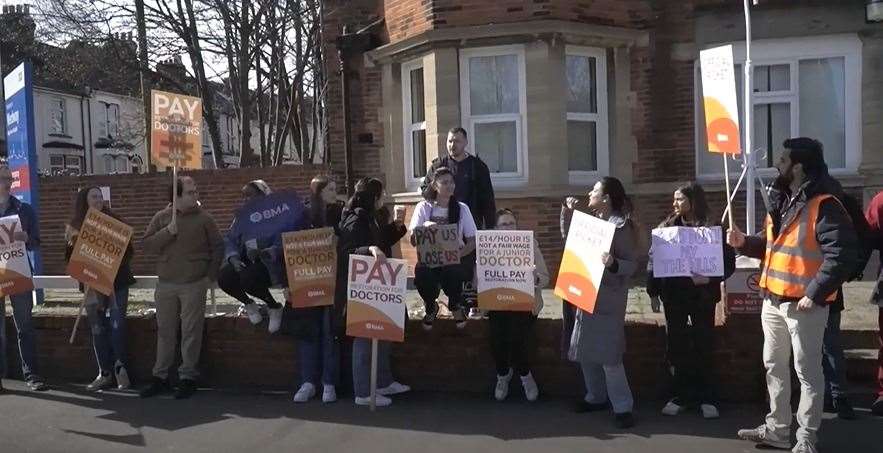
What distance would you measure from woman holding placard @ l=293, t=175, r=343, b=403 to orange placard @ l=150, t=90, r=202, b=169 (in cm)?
145

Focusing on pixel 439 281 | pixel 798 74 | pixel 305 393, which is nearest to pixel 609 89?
pixel 798 74

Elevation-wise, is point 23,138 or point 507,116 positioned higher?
point 507,116

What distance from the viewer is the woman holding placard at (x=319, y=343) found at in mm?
6637

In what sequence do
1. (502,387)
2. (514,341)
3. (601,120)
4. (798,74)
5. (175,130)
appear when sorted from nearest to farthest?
(514,341) → (502,387) → (175,130) → (798,74) → (601,120)

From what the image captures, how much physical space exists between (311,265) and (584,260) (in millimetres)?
2208

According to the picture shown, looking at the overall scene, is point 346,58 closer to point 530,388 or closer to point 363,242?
point 363,242

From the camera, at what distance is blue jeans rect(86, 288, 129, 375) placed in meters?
7.12

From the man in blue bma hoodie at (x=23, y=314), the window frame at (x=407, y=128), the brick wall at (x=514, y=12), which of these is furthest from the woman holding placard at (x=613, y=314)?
the window frame at (x=407, y=128)

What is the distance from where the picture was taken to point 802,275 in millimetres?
4852

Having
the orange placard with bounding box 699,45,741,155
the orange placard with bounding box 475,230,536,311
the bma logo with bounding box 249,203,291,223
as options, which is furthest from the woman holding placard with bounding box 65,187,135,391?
the orange placard with bounding box 699,45,741,155

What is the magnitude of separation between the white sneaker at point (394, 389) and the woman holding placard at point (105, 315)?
234 centimetres

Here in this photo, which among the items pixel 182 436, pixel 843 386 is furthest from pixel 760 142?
pixel 182 436

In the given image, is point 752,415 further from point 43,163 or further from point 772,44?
point 43,163

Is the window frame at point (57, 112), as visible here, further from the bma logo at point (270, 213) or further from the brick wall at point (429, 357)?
the bma logo at point (270, 213)
